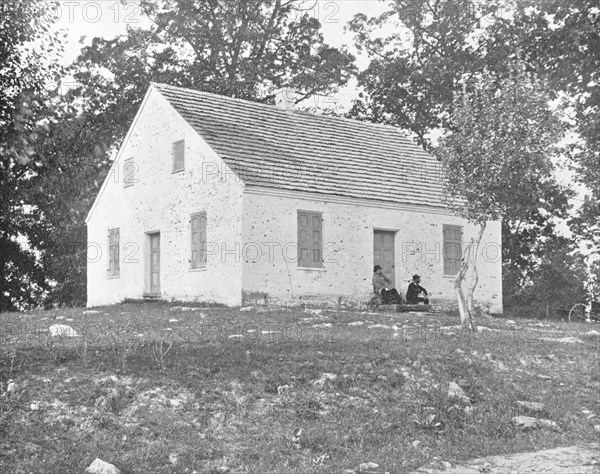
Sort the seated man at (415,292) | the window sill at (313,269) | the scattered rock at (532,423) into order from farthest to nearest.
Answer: the seated man at (415,292) < the window sill at (313,269) < the scattered rock at (532,423)

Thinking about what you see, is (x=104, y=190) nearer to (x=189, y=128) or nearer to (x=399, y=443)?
(x=189, y=128)

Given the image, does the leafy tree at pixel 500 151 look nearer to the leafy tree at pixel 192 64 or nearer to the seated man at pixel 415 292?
the seated man at pixel 415 292

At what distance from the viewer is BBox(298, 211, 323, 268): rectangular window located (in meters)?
23.5

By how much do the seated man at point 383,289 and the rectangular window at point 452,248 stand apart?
3170mm

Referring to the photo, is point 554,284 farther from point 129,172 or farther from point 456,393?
point 456,393

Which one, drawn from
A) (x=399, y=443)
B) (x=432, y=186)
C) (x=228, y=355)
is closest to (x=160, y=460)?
(x=399, y=443)

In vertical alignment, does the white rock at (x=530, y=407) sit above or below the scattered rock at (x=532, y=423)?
above

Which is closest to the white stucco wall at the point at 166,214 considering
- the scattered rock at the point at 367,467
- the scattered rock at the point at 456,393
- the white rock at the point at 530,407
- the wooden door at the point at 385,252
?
the wooden door at the point at 385,252

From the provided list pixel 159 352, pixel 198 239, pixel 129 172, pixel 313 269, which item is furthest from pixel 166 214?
pixel 159 352

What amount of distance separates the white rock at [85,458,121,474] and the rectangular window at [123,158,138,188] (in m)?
20.2

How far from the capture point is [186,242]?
24406 mm

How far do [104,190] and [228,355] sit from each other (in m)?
18.5

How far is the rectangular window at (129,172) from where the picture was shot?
90.1 ft

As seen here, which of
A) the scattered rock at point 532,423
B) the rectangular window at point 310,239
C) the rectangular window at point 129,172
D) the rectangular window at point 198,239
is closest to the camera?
the scattered rock at point 532,423
